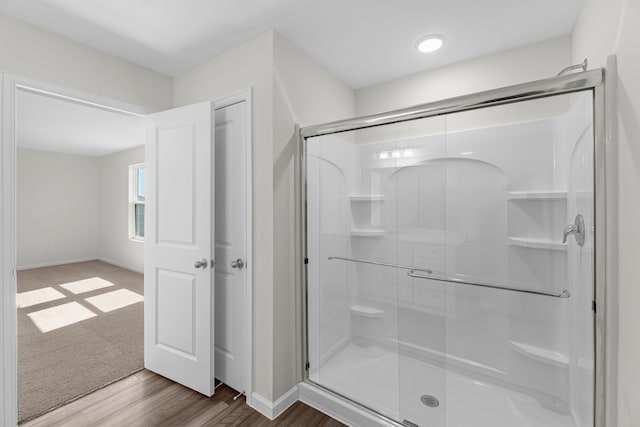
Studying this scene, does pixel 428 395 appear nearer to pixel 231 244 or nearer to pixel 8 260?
pixel 231 244

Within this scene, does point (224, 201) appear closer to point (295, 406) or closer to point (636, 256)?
point (295, 406)

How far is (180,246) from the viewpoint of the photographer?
2.05m

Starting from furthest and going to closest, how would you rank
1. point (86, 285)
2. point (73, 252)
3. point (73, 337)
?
1. point (73, 252)
2. point (86, 285)
3. point (73, 337)

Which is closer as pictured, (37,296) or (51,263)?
(37,296)

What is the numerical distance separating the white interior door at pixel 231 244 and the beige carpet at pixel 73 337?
0.87m

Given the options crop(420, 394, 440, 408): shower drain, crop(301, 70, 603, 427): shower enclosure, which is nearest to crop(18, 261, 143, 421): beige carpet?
crop(301, 70, 603, 427): shower enclosure

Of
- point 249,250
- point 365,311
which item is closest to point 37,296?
point 249,250

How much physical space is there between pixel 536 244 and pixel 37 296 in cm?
579

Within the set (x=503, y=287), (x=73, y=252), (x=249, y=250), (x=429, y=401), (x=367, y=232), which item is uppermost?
(x=367, y=232)

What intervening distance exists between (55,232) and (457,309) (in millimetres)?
7658

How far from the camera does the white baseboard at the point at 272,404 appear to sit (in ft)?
5.74

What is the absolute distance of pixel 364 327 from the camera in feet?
6.80

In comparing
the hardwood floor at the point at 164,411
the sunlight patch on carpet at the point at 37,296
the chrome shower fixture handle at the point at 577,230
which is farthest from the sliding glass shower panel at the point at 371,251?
the sunlight patch on carpet at the point at 37,296

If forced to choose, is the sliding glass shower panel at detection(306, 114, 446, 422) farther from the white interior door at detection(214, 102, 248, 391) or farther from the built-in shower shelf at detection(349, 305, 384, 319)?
the white interior door at detection(214, 102, 248, 391)
